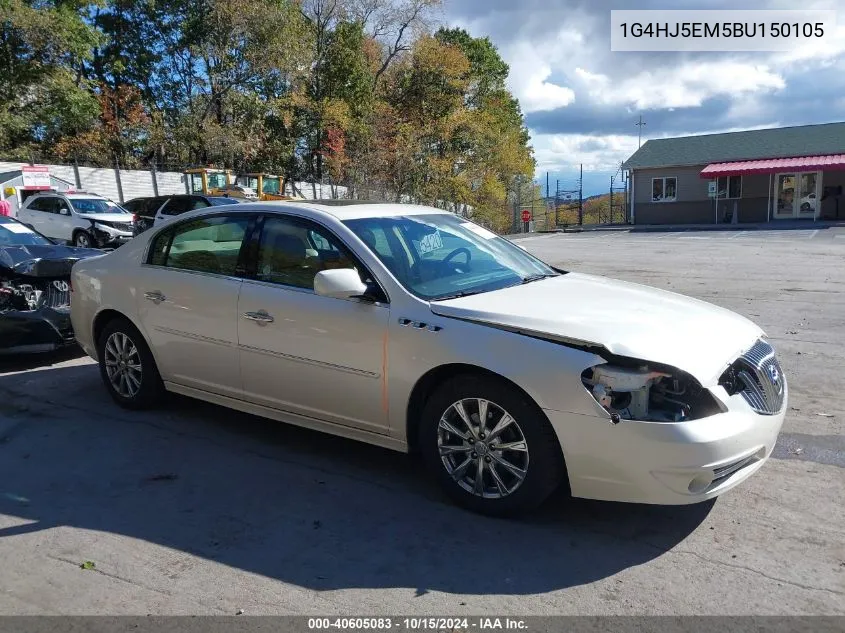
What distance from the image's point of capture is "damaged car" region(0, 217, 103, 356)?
6340 mm

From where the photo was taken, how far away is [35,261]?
6773 millimetres

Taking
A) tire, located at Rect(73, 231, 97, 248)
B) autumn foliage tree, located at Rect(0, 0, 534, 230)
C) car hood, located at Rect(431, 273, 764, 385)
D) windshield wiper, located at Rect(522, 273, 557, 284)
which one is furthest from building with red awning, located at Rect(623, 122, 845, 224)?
car hood, located at Rect(431, 273, 764, 385)

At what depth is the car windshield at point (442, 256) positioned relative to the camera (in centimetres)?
409

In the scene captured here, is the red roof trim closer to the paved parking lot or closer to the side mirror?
the paved parking lot

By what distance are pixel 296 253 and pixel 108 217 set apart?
711 inches

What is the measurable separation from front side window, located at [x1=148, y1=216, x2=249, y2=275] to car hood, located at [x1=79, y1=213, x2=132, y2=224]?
16.6 metres

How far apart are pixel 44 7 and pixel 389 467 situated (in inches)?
1350

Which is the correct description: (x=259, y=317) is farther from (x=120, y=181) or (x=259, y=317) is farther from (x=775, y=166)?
(x=775, y=166)

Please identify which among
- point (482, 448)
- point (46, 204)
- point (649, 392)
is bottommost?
point (482, 448)

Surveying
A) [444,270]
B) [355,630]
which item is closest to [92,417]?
[444,270]

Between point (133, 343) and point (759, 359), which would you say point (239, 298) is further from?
point (759, 359)

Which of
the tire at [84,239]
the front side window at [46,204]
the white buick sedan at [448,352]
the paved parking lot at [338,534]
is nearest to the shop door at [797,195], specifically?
the tire at [84,239]

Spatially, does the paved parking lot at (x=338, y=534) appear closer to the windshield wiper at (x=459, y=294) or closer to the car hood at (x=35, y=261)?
the windshield wiper at (x=459, y=294)

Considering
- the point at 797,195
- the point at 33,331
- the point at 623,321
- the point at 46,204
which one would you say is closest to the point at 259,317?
the point at 623,321
